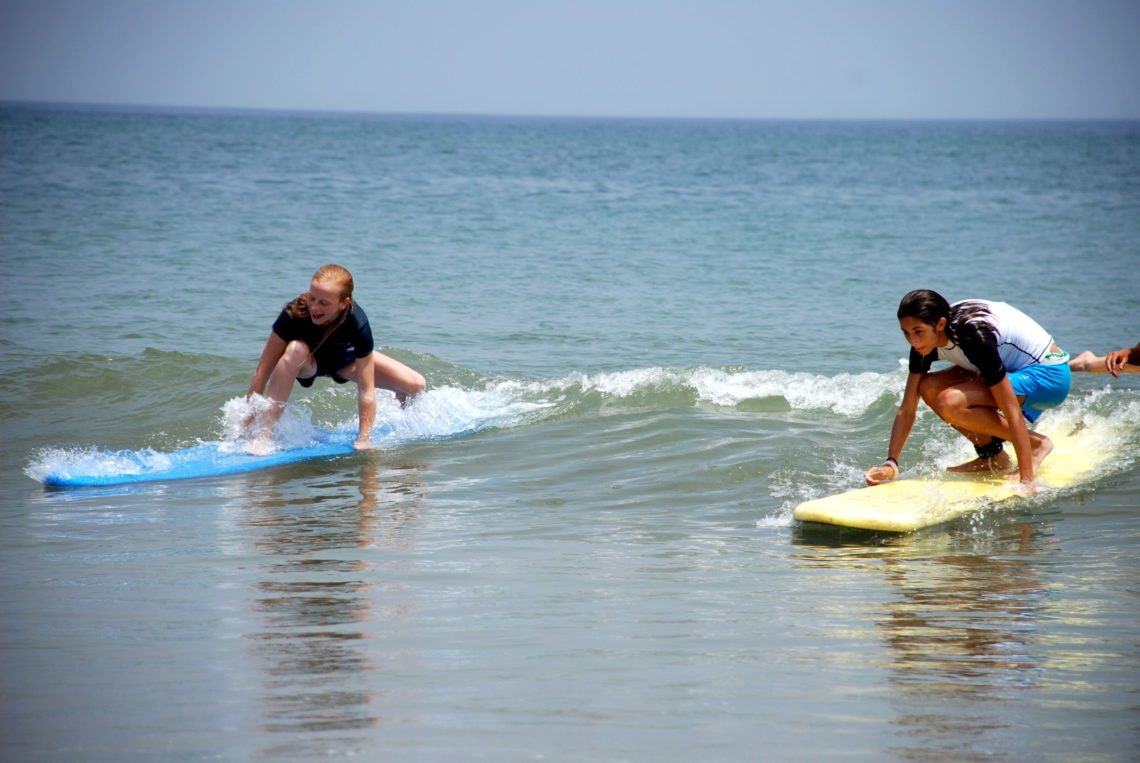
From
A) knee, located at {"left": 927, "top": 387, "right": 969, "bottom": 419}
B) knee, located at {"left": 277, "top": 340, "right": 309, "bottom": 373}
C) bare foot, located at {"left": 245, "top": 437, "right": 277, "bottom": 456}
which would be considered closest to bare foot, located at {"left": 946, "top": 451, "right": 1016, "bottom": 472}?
knee, located at {"left": 927, "top": 387, "right": 969, "bottom": 419}

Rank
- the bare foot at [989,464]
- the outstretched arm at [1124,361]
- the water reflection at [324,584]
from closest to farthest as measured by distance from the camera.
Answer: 1. the water reflection at [324,584]
2. the outstretched arm at [1124,361]
3. the bare foot at [989,464]

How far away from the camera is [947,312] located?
17.5 feet

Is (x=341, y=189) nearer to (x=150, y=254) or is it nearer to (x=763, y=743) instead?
(x=150, y=254)

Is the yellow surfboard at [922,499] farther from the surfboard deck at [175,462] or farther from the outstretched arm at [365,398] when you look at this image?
the surfboard deck at [175,462]

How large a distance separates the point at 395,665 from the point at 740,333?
9.81 meters

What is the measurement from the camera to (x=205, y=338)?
38.7 feet

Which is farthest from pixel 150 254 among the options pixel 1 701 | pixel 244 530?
pixel 1 701

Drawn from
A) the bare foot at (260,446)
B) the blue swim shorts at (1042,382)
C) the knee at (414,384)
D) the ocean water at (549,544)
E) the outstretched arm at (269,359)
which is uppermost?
the blue swim shorts at (1042,382)

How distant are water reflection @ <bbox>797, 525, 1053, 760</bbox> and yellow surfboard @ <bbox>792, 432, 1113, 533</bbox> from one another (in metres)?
0.10

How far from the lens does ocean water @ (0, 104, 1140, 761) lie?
2.94m

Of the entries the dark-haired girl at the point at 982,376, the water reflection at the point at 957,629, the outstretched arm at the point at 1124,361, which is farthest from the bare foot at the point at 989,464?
the outstretched arm at the point at 1124,361

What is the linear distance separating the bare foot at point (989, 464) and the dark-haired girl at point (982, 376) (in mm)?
19

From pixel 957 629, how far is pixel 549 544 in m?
1.96

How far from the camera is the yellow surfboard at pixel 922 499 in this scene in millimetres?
5137
